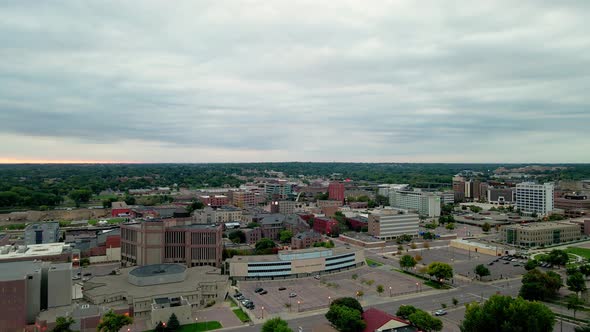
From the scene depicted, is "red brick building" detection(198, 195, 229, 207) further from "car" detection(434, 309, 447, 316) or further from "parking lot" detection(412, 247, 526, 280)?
"car" detection(434, 309, 447, 316)

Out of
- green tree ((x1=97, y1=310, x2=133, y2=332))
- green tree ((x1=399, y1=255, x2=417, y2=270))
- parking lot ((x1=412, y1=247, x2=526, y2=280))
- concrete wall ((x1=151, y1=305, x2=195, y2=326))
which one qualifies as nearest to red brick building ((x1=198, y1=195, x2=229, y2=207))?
parking lot ((x1=412, y1=247, x2=526, y2=280))

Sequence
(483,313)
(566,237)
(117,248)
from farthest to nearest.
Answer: (566,237) → (117,248) → (483,313)

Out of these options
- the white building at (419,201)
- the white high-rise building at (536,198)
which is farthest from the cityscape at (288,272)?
the white building at (419,201)

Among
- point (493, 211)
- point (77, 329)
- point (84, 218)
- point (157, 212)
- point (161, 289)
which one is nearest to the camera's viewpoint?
point (77, 329)

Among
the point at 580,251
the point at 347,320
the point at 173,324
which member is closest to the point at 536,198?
the point at 580,251

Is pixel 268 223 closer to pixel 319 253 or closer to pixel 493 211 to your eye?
pixel 319 253

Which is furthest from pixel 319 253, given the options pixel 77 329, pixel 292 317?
pixel 77 329

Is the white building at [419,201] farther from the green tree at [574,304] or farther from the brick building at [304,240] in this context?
the green tree at [574,304]
